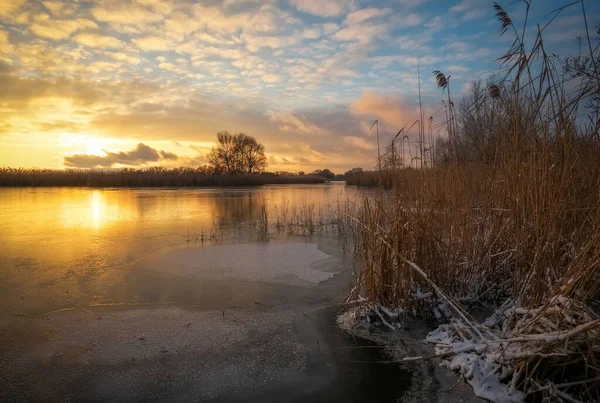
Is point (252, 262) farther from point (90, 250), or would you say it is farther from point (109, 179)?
point (109, 179)

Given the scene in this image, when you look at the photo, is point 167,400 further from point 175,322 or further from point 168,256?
point 168,256

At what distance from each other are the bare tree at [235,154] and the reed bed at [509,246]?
112ft

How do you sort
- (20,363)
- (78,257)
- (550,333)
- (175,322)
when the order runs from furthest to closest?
(78,257) → (175,322) → (20,363) → (550,333)

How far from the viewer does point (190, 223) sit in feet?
28.6

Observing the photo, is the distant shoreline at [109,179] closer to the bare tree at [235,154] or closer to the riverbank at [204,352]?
the bare tree at [235,154]

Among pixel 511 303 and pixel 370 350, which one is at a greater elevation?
pixel 511 303

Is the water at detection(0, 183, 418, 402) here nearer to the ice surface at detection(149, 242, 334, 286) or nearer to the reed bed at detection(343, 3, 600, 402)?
the ice surface at detection(149, 242, 334, 286)

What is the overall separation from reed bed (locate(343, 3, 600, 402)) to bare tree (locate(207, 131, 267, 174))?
34.2 meters

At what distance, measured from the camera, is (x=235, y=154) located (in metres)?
38.2

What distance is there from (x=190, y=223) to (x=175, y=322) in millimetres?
5815

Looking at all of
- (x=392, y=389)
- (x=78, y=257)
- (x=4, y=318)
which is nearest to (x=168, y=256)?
(x=78, y=257)

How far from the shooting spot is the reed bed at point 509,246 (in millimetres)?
1821

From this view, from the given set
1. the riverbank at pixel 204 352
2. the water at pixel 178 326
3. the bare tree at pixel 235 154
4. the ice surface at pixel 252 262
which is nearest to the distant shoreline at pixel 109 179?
the bare tree at pixel 235 154

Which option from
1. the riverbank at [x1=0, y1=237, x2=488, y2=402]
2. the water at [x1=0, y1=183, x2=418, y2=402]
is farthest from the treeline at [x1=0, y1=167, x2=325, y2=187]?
the riverbank at [x1=0, y1=237, x2=488, y2=402]
